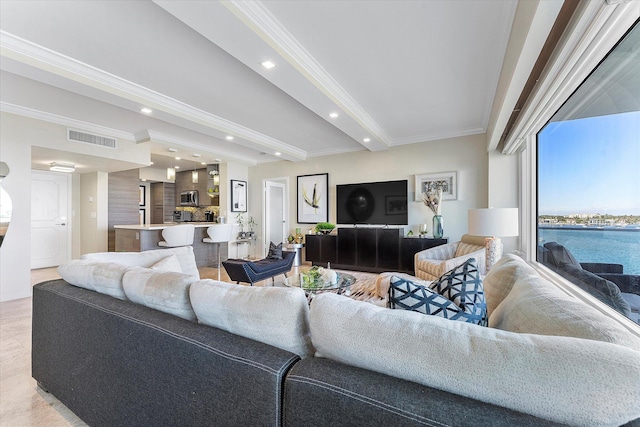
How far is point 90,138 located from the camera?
14.3ft

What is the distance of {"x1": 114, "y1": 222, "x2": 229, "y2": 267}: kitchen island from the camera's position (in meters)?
5.15

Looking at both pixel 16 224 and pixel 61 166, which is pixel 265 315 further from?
pixel 61 166

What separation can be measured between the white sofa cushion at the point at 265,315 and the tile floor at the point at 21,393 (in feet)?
4.21

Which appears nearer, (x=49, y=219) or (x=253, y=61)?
(x=253, y=61)

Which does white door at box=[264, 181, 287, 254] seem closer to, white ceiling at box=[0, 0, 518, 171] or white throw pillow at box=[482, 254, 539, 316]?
white ceiling at box=[0, 0, 518, 171]

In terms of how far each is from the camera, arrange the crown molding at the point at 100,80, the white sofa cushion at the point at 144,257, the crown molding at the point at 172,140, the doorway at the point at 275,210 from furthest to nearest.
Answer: the doorway at the point at 275,210 < the crown molding at the point at 172,140 < the crown molding at the point at 100,80 < the white sofa cushion at the point at 144,257

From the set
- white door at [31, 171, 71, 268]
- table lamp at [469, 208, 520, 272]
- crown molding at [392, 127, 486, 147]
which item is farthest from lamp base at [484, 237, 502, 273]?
white door at [31, 171, 71, 268]

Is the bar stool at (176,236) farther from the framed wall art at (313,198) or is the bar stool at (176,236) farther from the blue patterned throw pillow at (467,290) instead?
the blue patterned throw pillow at (467,290)

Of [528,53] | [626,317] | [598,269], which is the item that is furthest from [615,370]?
[528,53]

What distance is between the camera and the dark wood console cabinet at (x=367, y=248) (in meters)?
4.93

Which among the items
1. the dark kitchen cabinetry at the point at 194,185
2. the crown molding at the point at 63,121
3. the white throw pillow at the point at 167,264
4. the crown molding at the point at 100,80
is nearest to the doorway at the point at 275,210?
the dark kitchen cabinetry at the point at 194,185

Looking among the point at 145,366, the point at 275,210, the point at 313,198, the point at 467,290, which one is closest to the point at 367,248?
the point at 313,198

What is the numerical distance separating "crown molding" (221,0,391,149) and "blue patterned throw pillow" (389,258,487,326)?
1.92m

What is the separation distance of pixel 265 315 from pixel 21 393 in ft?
6.74
